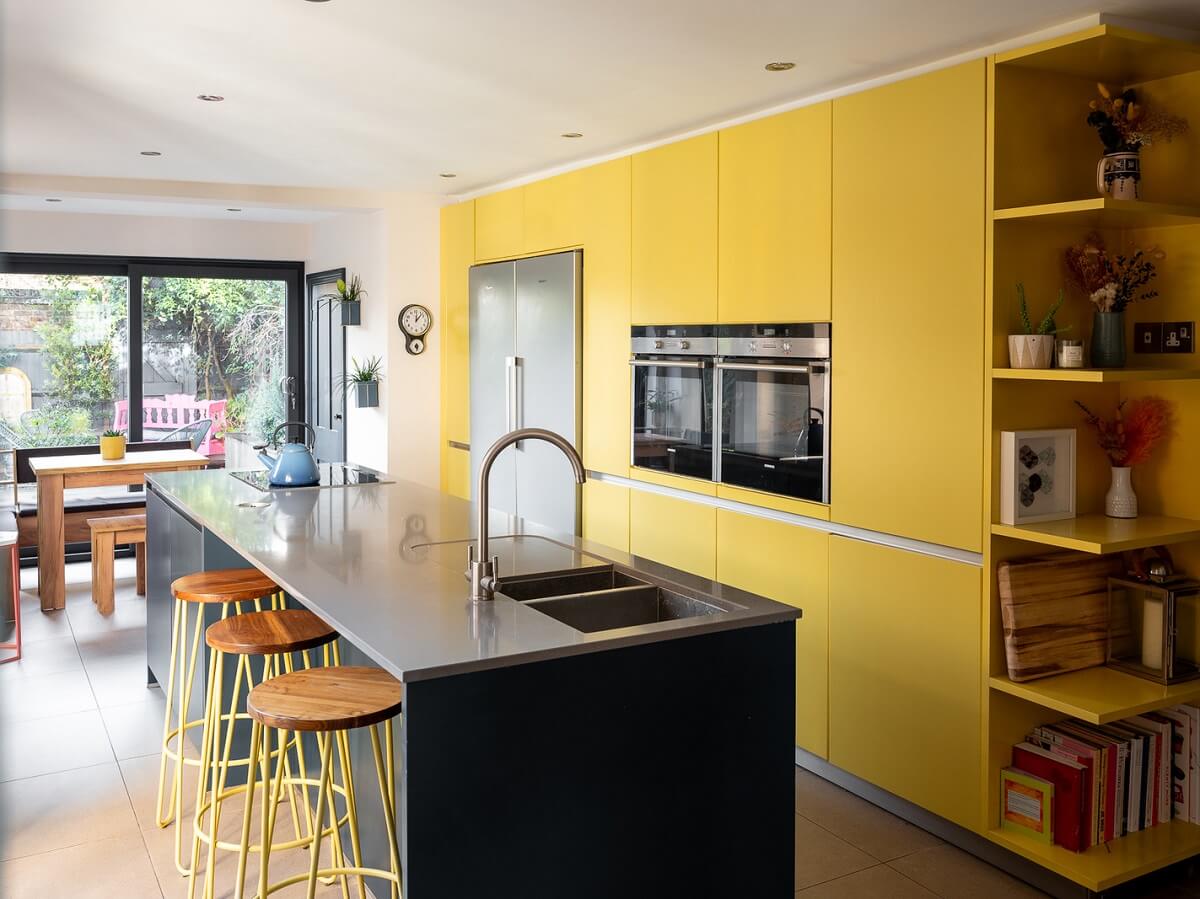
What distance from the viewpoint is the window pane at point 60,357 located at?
7.26m

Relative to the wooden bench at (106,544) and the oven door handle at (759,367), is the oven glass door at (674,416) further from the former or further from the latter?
the wooden bench at (106,544)

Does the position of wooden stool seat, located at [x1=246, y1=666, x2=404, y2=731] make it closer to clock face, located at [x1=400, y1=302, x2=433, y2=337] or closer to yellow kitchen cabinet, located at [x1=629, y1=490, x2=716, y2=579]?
yellow kitchen cabinet, located at [x1=629, y1=490, x2=716, y2=579]

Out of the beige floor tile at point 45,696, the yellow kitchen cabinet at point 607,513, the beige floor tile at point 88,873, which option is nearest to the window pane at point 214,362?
the beige floor tile at point 45,696

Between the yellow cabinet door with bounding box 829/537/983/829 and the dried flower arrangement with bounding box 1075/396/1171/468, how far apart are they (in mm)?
578

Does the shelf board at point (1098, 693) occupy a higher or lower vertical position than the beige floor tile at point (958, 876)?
higher

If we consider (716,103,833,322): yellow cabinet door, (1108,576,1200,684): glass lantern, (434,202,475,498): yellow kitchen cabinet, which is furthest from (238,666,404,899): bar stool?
(434,202,475,498): yellow kitchen cabinet

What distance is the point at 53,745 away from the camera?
13.0 feet

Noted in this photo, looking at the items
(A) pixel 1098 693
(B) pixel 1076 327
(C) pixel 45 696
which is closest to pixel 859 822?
(A) pixel 1098 693

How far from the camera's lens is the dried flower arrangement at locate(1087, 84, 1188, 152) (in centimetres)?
300

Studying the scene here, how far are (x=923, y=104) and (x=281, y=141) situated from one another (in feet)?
9.54

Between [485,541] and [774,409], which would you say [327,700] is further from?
[774,409]

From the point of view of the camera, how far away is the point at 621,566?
2793mm

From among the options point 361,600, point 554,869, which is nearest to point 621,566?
point 361,600

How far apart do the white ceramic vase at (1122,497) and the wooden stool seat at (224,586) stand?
2.56 metres
